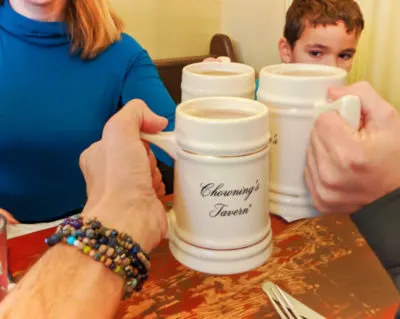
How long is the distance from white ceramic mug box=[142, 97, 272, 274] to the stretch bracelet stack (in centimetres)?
8

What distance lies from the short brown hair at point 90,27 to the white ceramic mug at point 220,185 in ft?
2.55

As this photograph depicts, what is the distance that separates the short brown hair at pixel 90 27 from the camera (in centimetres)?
133

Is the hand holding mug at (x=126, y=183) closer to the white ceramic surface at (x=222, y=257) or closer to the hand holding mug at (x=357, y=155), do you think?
the white ceramic surface at (x=222, y=257)

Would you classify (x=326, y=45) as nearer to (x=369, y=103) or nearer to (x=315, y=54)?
(x=315, y=54)

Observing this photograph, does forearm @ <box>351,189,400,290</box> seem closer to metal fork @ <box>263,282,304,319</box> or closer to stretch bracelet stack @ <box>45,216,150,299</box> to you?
metal fork @ <box>263,282,304,319</box>

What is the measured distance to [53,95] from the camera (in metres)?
1.29

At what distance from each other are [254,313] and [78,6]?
1.07m

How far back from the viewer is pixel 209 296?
59cm

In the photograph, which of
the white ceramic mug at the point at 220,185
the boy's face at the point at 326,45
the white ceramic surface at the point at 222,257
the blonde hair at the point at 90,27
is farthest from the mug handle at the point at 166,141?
the boy's face at the point at 326,45

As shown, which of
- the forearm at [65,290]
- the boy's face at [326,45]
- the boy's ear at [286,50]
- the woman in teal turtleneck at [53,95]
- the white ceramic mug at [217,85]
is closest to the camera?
the forearm at [65,290]

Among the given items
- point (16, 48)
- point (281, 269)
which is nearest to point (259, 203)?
point (281, 269)

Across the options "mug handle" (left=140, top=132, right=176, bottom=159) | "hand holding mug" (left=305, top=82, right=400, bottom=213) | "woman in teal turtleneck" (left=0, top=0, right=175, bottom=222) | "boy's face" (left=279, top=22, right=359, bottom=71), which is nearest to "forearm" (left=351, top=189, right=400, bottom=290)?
"hand holding mug" (left=305, top=82, right=400, bottom=213)

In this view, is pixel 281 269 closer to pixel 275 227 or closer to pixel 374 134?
pixel 275 227

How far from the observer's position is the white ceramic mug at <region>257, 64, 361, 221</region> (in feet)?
2.16
